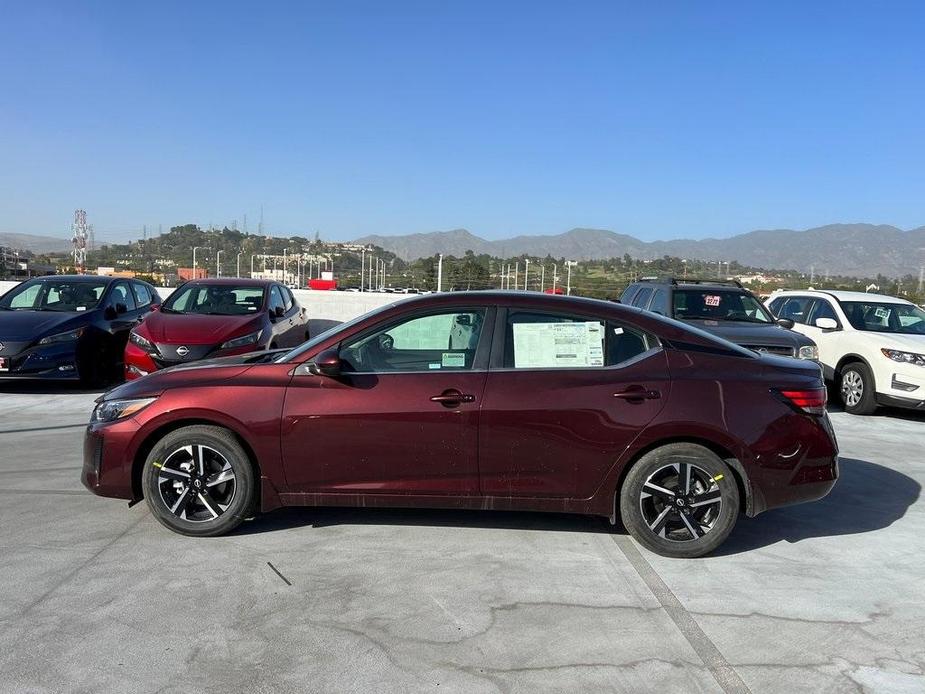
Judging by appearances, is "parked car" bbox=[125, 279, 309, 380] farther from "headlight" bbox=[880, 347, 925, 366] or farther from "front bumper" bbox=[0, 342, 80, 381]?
"headlight" bbox=[880, 347, 925, 366]

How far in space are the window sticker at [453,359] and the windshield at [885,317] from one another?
8.25 meters

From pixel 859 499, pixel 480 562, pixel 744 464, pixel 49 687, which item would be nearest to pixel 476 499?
pixel 480 562

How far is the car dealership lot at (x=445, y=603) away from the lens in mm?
3246

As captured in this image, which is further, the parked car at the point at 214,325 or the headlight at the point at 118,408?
the parked car at the point at 214,325

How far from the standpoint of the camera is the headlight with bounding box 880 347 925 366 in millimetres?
9602

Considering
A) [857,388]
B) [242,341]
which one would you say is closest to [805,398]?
[857,388]

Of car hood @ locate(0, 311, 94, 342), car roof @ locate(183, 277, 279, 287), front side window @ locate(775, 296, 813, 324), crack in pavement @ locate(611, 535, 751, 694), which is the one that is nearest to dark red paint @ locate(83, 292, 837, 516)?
crack in pavement @ locate(611, 535, 751, 694)

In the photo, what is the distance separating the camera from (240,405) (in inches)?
181

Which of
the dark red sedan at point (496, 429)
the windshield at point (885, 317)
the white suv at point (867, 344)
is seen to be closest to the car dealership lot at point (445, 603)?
the dark red sedan at point (496, 429)

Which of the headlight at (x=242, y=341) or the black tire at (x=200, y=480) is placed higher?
the headlight at (x=242, y=341)

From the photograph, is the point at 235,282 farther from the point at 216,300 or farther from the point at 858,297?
the point at 858,297

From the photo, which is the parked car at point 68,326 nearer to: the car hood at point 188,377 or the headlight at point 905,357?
the car hood at point 188,377

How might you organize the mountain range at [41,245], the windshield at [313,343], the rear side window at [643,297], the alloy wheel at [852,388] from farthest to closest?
the mountain range at [41,245], the rear side window at [643,297], the alloy wheel at [852,388], the windshield at [313,343]

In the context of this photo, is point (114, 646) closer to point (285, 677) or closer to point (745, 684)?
point (285, 677)
